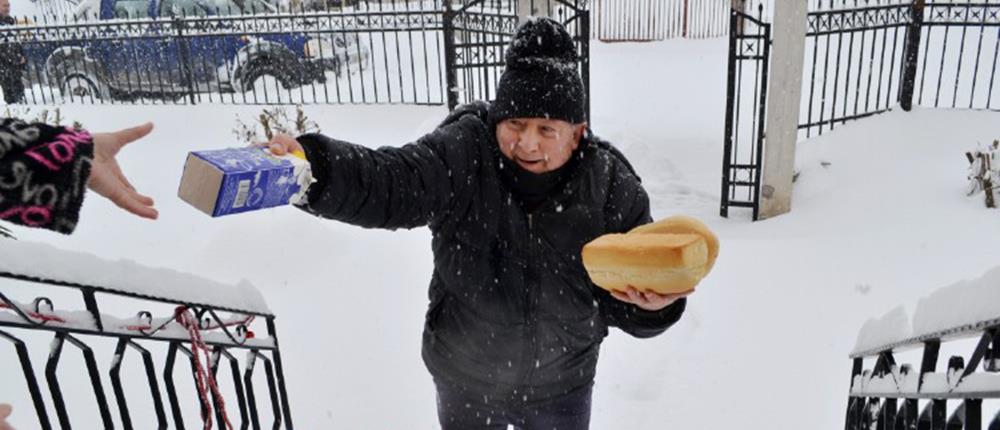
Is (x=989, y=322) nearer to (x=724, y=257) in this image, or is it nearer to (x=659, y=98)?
(x=724, y=257)

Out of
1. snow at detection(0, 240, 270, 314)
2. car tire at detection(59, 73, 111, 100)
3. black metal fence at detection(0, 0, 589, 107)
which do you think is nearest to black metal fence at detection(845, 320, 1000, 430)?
snow at detection(0, 240, 270, 314)

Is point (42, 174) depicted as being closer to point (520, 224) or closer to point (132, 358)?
point (520, 224)

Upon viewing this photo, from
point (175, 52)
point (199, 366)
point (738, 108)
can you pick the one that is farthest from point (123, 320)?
point (175, 52)

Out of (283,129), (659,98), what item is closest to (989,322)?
(283,129)

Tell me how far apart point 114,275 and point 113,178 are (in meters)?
0.43

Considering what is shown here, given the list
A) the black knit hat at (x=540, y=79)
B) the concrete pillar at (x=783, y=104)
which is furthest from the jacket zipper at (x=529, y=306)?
the concrete pillar at (x=783, y=104)

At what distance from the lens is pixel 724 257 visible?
5.41 m

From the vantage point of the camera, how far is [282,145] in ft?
5.10

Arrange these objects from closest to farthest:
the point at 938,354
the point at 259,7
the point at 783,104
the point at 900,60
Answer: the point at 938,354 < the point at 783,104 < the point at 259,7 < the point at 900,60

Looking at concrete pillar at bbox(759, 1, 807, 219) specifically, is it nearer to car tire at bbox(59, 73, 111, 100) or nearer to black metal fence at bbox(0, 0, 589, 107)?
black metal fence at bbox(0, 0, 589, 107)

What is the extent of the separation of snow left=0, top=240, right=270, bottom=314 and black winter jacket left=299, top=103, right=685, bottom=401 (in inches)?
24.3

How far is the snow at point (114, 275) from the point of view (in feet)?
5.00

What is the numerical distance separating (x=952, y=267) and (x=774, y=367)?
1883 mm

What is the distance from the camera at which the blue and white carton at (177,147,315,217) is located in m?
1.31
